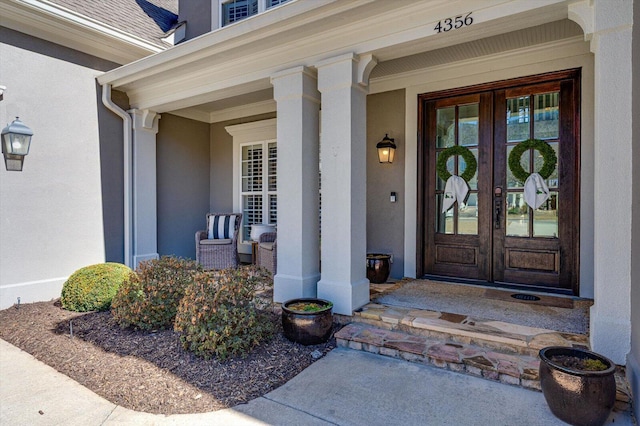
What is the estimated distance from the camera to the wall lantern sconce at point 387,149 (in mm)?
5016

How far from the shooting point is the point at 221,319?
304 centimetres

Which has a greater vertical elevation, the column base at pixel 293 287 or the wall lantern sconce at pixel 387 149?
the wall lantern sconce at pixel 387 149

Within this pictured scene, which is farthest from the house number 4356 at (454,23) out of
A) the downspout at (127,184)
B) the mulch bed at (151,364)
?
the downspout at (127,184)

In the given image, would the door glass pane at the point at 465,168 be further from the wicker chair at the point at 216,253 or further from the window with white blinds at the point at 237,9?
the window with white blinds at the point at 237,9

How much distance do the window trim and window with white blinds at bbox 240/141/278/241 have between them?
0.05 meters

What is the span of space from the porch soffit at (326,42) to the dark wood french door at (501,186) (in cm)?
60

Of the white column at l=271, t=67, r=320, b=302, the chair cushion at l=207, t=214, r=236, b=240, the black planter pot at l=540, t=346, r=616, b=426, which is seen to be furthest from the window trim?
the black planter pot at l=540, t=346, r=616, b=426

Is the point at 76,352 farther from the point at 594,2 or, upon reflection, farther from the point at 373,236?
the point at 594,2

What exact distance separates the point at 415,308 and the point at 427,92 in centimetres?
280

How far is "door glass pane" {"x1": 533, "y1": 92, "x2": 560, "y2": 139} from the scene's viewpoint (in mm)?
4156

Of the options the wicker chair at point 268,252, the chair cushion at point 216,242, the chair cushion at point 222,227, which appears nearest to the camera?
the wicker chair at point 268,252

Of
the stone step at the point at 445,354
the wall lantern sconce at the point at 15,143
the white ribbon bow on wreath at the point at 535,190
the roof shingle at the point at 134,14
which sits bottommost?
the stone step at the point at 445,354

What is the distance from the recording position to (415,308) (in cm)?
367

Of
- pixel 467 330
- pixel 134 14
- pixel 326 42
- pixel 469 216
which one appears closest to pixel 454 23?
pixel 326 42
